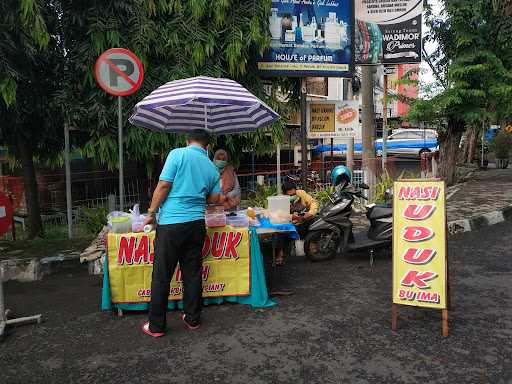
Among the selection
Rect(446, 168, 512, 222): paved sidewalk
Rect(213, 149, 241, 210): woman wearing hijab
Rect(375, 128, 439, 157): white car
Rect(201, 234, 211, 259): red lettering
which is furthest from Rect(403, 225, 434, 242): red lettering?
Rect(375, 128, 439, 157): white car

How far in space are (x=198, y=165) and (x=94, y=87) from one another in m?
3.56

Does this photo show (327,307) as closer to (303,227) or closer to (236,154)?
(303,227)

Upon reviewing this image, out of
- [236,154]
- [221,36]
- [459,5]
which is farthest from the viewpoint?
[459,5]

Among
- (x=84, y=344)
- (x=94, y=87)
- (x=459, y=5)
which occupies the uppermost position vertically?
(x=459, y=5)

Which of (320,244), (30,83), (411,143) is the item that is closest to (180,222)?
(320,244)

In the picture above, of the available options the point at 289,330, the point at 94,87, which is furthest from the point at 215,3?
the point at 289,330

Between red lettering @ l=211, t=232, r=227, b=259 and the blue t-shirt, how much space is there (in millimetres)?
660

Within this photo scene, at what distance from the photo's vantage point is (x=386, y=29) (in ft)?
30.5

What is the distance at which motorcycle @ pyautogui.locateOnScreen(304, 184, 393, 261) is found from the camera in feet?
20.4

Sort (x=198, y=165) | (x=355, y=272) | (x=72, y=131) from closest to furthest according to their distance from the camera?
(x=198, y=165) → (x=355, y=272) → (x=72, y=131)

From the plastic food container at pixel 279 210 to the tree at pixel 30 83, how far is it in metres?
3.64

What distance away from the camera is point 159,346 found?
12.3 feet

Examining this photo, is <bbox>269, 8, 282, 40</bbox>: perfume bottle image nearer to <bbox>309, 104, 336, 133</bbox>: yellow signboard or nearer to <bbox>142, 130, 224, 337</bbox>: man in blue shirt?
<bbox>309, 104, 336, 133</bbox>: yellow signboard

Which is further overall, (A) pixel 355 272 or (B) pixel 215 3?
(B) pixel 215 3
